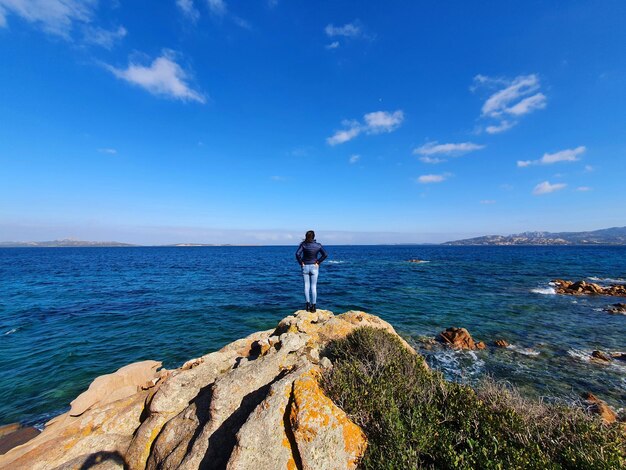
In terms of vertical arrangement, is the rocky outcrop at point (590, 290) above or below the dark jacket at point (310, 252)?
below

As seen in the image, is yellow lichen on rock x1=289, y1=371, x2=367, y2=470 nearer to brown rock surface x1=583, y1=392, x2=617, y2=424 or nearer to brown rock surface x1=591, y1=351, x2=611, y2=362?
brown rock surface x1=583, y1=392, x2=617, y2=424

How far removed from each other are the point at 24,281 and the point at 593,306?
68.9m

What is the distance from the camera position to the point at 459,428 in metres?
4.67

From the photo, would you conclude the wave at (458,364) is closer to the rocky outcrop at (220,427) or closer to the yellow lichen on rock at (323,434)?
the rocky outcrop at (220,427)

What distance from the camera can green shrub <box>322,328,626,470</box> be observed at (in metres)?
3.85

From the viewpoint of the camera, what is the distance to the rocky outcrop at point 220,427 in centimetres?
432

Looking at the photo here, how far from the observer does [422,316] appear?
20250 mm

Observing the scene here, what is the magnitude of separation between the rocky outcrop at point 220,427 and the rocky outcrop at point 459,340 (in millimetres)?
10094

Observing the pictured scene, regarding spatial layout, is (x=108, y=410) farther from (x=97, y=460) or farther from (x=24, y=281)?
(x=24, y=281)

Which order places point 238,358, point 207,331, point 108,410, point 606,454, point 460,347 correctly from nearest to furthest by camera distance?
point 606,454 < point 108,410 < point 238,358 < point 460,347 < point 207,331

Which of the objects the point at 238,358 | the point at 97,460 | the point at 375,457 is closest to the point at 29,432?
the point at 97,460

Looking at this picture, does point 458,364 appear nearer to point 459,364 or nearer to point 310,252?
point 459,364

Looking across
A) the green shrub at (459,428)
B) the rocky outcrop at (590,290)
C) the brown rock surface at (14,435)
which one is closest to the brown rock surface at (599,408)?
the green shrub at (459,428)

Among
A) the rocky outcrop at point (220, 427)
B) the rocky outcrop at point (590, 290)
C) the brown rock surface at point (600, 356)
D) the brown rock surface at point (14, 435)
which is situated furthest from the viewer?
the rocky outcrop at point (590, 290)
